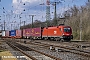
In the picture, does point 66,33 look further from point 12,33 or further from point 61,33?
point 12,33

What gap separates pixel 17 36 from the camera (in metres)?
87.0

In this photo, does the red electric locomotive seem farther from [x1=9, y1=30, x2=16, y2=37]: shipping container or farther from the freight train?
[x1=9, y1=30, x2=16, y2=37]: shipping container

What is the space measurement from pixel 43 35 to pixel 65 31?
12169mm

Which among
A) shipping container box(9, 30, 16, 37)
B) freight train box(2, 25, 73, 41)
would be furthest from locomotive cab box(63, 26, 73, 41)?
shipping container box(9, 30, 16, 37)

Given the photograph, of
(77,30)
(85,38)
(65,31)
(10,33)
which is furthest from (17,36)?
(65,31)

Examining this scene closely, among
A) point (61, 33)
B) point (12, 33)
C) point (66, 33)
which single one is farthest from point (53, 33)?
point (12, 33)

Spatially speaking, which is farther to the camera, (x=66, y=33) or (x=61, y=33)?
(x=66, y=33)

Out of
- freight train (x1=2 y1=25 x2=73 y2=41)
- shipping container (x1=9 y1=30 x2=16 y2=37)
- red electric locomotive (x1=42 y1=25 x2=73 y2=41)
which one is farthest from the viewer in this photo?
shipping container (x1=9 y1=30 x2=16 y2=37)

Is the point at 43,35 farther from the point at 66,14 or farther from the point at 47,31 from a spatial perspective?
the point at 66,14

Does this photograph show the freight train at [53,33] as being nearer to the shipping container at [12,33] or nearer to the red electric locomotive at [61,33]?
the red electric locomotive at [61,33]

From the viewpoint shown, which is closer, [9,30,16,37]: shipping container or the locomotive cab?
the locomotive cab

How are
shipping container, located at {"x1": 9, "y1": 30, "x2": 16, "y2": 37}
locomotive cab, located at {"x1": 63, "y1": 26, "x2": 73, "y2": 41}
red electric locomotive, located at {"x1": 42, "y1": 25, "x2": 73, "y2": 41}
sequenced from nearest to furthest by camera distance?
locomotive cab, located at {"x1": 63, "y1": 26, "x2": 73, "y2": 41}, red electric locomotive, located at {"x1": 42, "y1": 25, "x2": 73, "y2": 41}, shipping container, located at {"x1": 9, "y1": 30, "x2": 16, "y2": 37}

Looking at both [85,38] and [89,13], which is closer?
[85,38]

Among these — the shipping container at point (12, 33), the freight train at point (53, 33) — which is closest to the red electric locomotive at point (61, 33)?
the freight train at point (53, 33)
